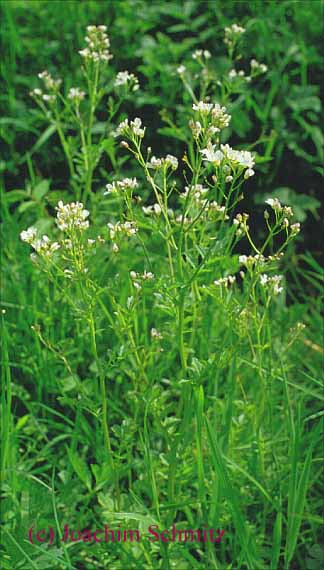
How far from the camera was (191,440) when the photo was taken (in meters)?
1.84

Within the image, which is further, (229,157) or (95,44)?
(95,44)

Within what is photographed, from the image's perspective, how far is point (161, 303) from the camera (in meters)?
2.10

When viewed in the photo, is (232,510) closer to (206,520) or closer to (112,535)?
(206,520)

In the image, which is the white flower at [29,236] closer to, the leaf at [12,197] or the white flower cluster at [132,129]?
the white flower cluster at [132,129]

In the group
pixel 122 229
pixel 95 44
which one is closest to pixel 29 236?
pixel 122 229

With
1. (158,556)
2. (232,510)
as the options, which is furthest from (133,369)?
(232,510)

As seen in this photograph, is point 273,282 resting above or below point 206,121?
below

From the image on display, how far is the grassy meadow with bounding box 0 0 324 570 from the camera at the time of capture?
1.62 metres

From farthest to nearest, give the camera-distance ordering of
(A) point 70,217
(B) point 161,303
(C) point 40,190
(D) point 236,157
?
(C) point 40,190 < (B) point 161,303 < (A) point 70,217 < (D) point 236,157

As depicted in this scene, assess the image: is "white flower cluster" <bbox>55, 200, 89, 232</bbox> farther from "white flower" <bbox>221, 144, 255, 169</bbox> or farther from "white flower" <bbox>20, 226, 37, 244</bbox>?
"white flower" <bbox>221, 144, 255, 169</bbox>

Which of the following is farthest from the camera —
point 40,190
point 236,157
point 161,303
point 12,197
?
point 12,197

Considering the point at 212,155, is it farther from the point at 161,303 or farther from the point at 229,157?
the point at 161,303

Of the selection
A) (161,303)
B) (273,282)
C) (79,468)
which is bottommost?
(79,468)

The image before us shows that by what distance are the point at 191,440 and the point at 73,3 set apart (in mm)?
1975
